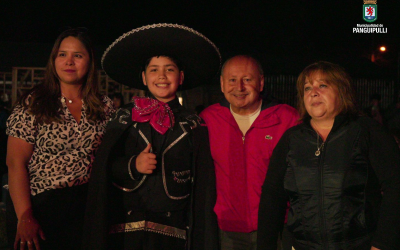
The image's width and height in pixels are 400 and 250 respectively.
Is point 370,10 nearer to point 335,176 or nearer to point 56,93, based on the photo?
point 335,176

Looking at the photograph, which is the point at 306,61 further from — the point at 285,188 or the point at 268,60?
the point at 285,188

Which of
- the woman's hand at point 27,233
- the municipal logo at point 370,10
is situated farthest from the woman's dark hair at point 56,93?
→ the municipal logo at point 370,10

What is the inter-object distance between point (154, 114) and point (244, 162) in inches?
32.4

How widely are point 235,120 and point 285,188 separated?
90cm

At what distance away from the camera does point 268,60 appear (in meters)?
12.5

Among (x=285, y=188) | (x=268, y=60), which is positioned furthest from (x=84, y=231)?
(x=268, y=60)

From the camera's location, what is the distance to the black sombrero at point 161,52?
2.87 meters

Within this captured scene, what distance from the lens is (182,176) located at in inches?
106

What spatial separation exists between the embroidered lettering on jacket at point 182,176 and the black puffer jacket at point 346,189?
0.67 meters

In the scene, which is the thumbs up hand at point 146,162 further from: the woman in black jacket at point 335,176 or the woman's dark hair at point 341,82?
the woman's dark hair at point 341,82

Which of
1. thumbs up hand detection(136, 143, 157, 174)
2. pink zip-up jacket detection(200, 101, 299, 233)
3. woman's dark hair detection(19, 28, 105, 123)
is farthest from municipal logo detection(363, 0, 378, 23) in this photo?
thumbs up hand detection(136, 143, 157, 174)

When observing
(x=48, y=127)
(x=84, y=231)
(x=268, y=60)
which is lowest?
(x=84, y=231)

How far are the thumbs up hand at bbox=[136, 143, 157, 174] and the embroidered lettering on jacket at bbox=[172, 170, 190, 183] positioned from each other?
23 centimetres

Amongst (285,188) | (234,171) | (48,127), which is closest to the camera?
(285,188)
